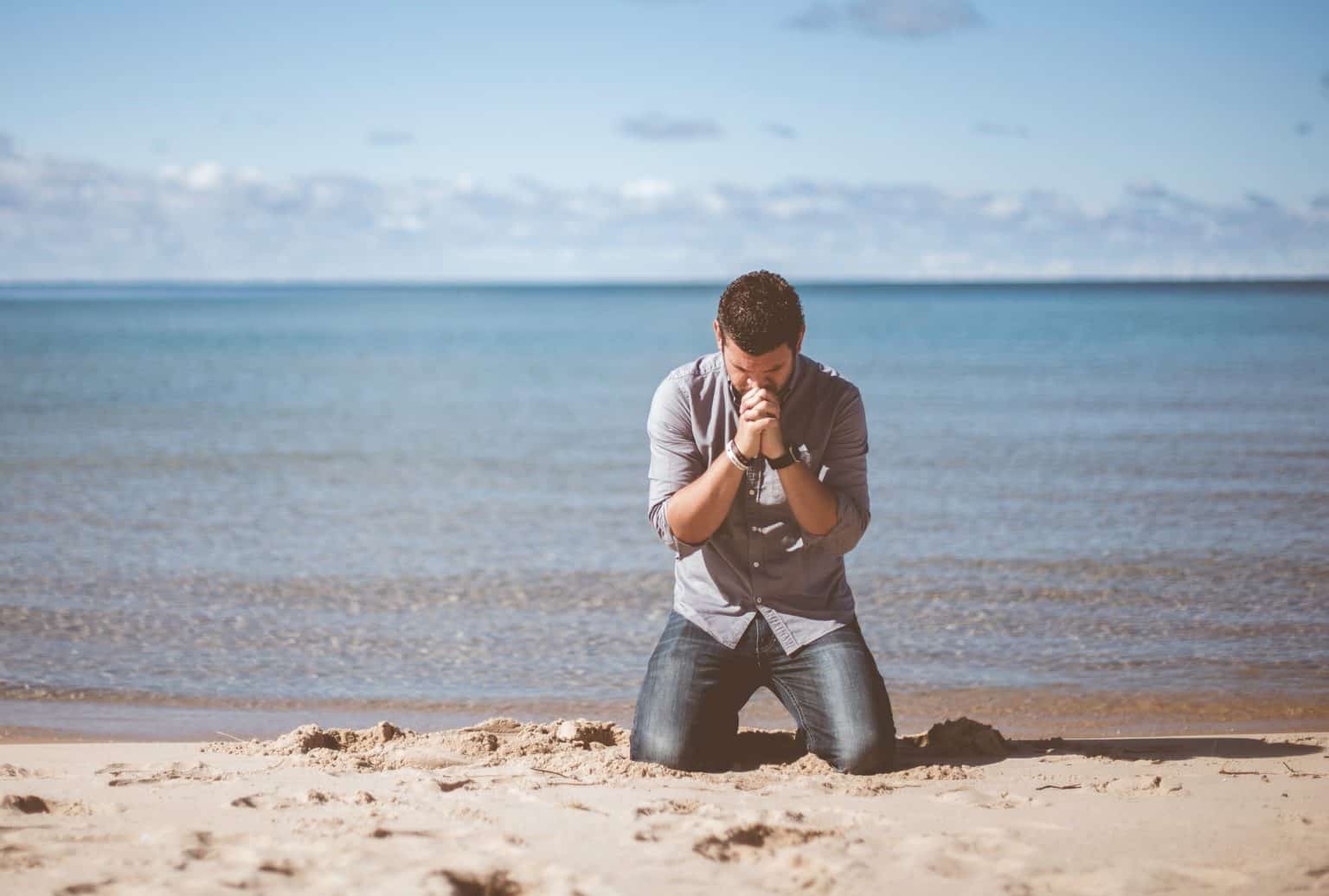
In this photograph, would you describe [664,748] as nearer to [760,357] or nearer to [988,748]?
[988,748]

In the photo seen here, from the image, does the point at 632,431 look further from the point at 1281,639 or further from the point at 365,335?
the point at 365,335

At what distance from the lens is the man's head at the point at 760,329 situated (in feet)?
15.5

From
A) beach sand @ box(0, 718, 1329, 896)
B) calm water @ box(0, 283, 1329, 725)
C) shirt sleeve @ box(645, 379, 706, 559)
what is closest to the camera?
beach sand @ box(0, 718, 1329, 896)

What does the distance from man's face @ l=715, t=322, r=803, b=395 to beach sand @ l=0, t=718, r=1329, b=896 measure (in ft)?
5.33

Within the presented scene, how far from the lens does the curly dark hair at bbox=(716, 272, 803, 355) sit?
4727 millimetres

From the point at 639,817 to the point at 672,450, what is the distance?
162 centimetres

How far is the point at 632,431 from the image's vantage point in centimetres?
2084

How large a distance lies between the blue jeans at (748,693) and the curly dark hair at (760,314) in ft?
4.16

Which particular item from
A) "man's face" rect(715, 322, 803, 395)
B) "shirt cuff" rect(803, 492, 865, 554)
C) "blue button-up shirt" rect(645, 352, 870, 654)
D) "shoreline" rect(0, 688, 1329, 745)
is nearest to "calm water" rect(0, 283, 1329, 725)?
"shoreline" rect(0, 688, 1329, 745)

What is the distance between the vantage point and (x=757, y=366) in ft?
15.9

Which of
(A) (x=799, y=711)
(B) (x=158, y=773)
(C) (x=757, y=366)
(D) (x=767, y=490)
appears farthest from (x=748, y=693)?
(B) (x=158, y=773)

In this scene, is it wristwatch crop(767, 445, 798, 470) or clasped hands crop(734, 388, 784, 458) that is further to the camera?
wristwatch crop(767, 445, 798, 470)

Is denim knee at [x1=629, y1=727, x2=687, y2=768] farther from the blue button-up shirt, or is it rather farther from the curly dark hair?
the curly dark hair

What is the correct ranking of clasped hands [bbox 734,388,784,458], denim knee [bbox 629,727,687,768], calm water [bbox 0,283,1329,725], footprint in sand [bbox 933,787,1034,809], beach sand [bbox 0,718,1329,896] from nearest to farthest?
beach sand [bbox 0,718,1329,896]
footprint in sand [bbox 933,787,1034,809]
clasped hands [bbox 734,388,784,458]
denim knee [bbox 629,727,687,768]
calm water [bbox 0,283,1329,725]
